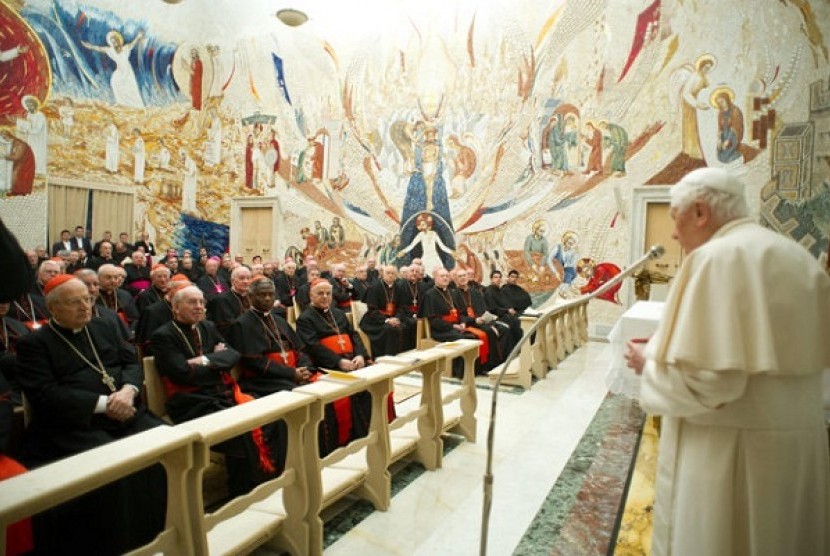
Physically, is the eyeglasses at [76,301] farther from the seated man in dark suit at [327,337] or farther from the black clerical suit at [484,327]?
the black clerical suit at [484,327]

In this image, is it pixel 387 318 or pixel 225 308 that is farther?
pixel 387 318

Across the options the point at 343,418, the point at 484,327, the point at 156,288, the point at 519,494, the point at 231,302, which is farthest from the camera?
the point at 484,327

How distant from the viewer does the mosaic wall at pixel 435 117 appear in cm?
1015

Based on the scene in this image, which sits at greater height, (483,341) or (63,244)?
(63,244)

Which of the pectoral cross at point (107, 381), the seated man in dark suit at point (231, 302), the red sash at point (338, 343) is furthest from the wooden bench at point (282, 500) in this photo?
the seated man in dark suit at point (231, 302)

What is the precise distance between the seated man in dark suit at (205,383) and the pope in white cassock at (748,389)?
2.49 metres

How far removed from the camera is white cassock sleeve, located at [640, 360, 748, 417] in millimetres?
1696

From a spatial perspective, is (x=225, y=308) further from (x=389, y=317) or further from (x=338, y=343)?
(x=389, y=317)

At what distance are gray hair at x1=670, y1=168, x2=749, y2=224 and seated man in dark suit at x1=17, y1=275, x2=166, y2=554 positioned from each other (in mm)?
2888

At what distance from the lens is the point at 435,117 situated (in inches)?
525

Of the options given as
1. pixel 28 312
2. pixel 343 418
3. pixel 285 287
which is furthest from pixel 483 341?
pixel 28 312

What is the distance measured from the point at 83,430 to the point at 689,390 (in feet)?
10.2

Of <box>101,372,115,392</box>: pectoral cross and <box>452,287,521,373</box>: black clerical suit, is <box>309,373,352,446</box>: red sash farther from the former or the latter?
<box>452,287,521,373</box>: black clerical suit

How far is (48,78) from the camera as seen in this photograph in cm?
1275
